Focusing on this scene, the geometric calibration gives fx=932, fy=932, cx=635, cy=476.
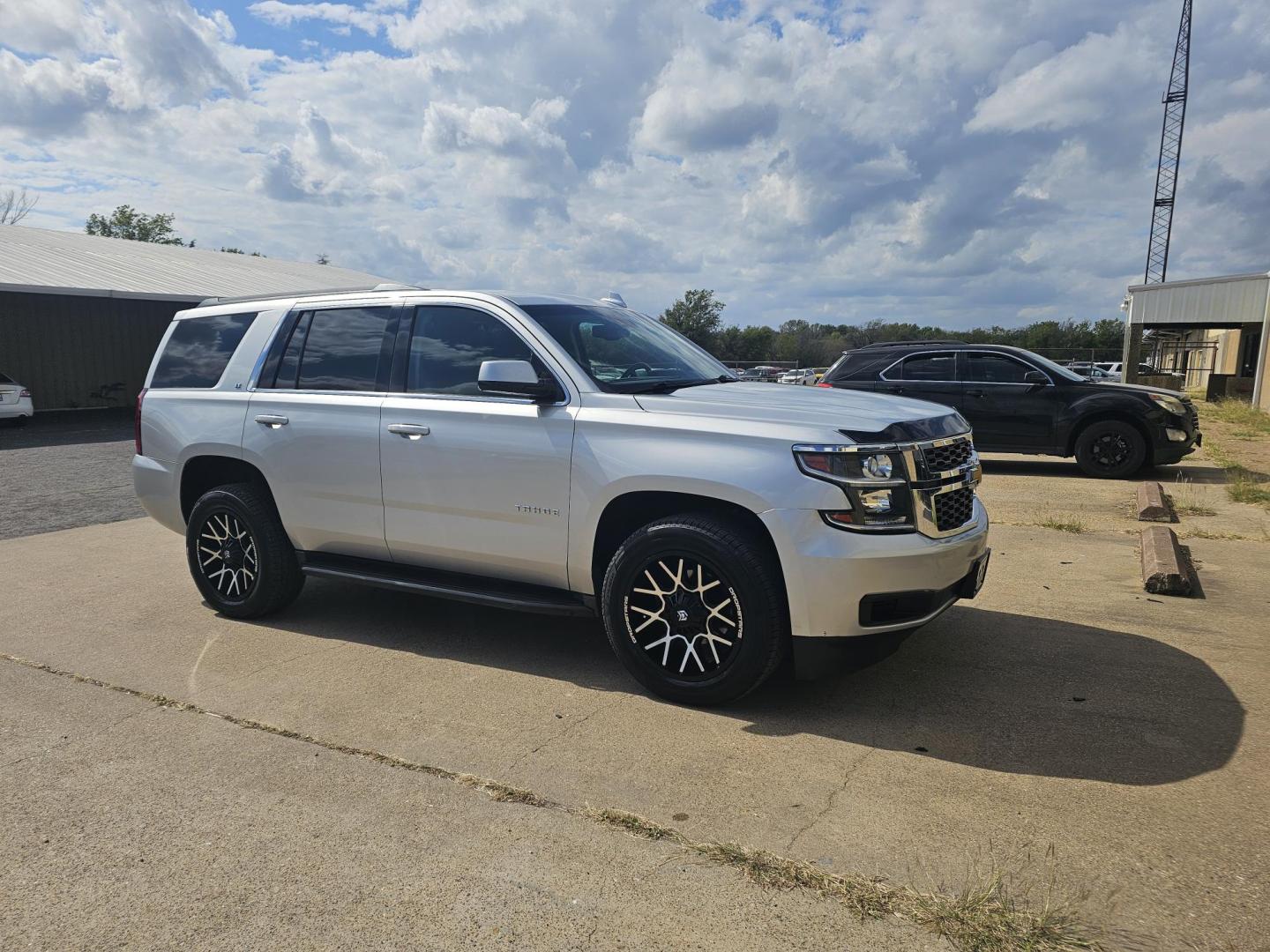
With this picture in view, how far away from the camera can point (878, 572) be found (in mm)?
3709

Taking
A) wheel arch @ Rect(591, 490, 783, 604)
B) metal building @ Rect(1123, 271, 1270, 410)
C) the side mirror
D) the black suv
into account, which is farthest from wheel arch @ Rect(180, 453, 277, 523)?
metal building @ Rect(1123, 271, 1270, 410)

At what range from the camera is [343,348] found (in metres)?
5.23

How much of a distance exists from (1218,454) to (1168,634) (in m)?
10.2

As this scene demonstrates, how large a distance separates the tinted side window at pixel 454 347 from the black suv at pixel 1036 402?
6958 millimetres

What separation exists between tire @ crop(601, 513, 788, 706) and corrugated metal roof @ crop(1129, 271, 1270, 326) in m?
31.8

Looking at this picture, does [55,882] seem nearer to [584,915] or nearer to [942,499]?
[584,915]

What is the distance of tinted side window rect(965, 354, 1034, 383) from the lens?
38.2 ft

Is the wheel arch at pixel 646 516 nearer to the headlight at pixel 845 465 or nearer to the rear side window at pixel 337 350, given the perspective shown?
the headlight at pixel 845 465

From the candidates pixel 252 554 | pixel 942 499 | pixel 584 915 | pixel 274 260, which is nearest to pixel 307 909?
pixel 584 915

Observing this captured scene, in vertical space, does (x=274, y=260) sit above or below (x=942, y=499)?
above

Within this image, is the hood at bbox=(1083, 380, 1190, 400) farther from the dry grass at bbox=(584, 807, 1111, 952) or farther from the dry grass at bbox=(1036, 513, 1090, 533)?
the dry grass at bbox=(584, 807, 1111, 952)

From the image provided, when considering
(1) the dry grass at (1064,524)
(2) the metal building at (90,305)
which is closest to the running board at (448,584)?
(1) the dry grass at (1064,524)

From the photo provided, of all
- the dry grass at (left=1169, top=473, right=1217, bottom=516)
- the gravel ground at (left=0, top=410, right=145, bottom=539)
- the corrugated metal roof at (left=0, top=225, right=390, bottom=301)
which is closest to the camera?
the dry grass at (left=1169, top=473, right=1217, bottom=516)

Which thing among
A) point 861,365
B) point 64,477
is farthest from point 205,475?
point 861,365
